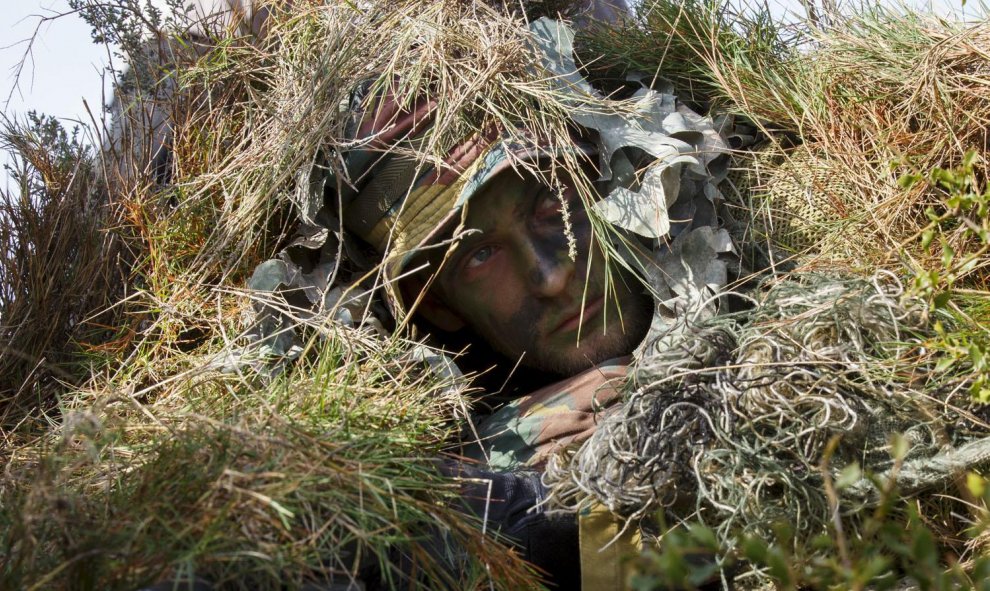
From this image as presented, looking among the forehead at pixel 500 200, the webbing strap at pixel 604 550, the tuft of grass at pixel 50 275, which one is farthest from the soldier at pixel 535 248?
the tuft of grass at pixel 50 275

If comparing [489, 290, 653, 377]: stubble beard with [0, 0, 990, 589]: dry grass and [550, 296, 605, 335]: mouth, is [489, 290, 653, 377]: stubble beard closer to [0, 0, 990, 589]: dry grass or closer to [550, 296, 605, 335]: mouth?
[550, 296, 605, 335]: mouth

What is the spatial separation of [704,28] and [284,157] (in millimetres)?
950

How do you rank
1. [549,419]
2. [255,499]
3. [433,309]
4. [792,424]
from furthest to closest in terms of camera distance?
1. [433,309]
2. [549,419]
3. [792,424]
4. [255,499]

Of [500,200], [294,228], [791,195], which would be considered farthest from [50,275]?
[791,195]

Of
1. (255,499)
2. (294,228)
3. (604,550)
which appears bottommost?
(604,550)

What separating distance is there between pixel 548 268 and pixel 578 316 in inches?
4.9

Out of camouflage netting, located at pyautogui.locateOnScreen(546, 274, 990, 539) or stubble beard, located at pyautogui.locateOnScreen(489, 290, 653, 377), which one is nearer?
camouflage netting, located at pyautogui.locateOnScreen(546, 274, 990, 539)

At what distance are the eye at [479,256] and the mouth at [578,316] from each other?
204 millimetres

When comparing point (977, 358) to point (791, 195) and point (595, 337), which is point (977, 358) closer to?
point (791, 195)

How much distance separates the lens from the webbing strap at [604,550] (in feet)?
4.99

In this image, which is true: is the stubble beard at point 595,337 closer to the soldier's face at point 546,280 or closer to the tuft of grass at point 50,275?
the soldier's face at point 546,280

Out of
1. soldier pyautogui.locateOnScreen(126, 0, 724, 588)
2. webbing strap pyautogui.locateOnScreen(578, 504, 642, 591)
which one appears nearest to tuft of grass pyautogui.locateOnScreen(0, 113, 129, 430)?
soldier pyautogui.locateOnScreen(126, 0, 724, 588)

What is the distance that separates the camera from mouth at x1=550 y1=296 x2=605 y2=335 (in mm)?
2010

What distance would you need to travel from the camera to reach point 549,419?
187 cm
